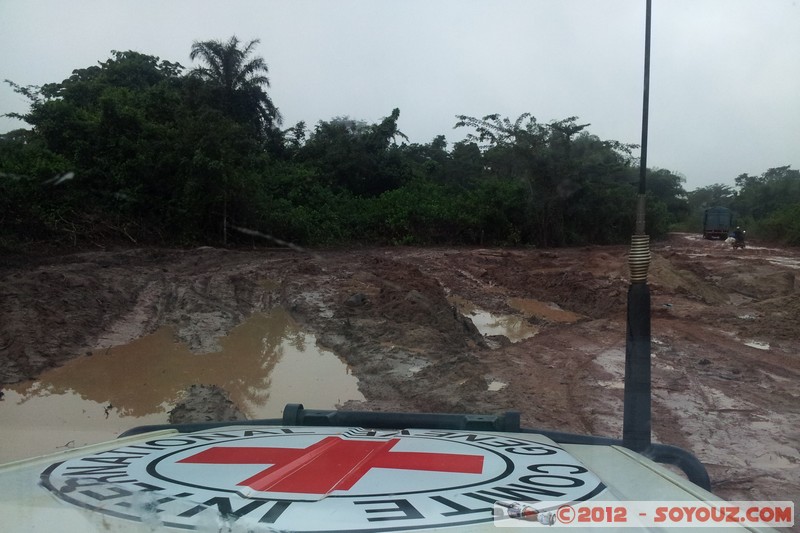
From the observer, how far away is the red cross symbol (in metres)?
2.06

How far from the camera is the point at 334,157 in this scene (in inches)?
1211

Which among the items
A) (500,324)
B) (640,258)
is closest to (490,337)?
(500,324)

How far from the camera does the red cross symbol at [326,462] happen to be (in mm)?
2064

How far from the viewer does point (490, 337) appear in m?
11.3

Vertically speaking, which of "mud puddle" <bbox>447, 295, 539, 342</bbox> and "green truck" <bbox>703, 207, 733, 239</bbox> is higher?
"green truck" <bbox>703, 207, 733, 239</bbox>

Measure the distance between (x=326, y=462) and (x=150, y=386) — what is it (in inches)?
252

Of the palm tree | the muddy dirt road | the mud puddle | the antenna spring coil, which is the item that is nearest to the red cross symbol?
the antenna spring coil

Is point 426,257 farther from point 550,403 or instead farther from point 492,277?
point 550,403

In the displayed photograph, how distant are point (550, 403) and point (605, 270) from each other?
11.9 meters

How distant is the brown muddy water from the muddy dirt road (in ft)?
1.05

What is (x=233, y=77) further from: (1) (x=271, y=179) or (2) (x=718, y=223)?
(2) (x=718, y=223)

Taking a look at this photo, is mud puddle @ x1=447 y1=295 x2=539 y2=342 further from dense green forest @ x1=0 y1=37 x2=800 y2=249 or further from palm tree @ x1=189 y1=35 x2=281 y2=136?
palm tree @ x1=189 y1=35 x2=281 y2=136

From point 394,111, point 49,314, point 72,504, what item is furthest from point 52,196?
point 394,111

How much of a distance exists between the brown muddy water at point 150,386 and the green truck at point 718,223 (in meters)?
24.1
